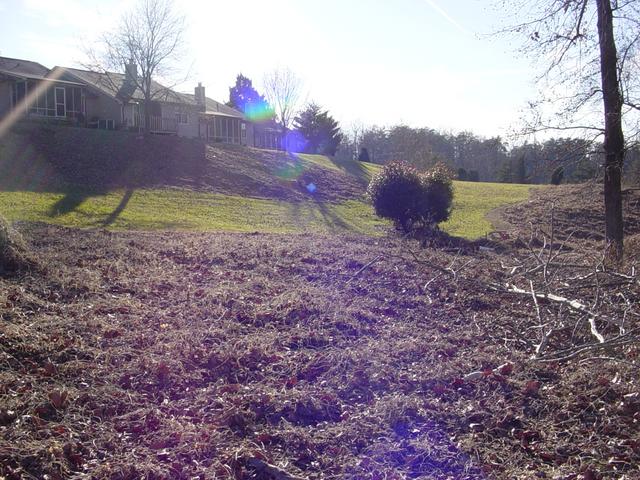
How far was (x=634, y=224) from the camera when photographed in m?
23.3

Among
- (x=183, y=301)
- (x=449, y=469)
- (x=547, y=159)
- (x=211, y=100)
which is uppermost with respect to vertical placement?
(x=211, y=100)

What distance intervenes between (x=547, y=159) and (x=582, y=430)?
10.3 metres

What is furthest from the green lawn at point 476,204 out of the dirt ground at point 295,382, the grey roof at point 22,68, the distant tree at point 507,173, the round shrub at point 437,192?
the grey roof at point 22,68

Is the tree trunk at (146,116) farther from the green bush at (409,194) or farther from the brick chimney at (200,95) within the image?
the green bush at (409,194)

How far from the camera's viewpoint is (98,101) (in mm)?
33625

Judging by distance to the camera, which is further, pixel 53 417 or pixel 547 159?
pixel 547 159

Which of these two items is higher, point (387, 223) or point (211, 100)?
point (211, 100)

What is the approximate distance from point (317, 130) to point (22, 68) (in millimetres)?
29430

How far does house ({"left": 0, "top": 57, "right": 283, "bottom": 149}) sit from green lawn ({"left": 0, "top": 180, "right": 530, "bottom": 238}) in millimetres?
10231

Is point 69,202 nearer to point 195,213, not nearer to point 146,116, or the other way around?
point 195,213

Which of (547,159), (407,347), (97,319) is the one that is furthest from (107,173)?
(407,347)

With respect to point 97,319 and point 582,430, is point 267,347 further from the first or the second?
point 582,430

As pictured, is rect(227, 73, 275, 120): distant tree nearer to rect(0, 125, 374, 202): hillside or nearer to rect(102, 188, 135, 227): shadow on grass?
rect(0, 125, 374, 202): hillside

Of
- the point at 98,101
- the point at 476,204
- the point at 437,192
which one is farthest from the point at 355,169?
the point at 437,192
